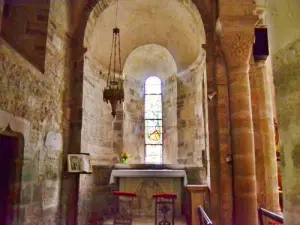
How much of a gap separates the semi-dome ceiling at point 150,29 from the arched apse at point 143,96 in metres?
0.32

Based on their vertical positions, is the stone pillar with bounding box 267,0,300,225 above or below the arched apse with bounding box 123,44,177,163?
below

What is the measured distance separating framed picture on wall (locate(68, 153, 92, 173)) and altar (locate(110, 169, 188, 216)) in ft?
3.22

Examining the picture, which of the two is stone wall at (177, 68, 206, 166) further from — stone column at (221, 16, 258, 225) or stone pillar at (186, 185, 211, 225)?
stone column at (221, 16, 258, 225)

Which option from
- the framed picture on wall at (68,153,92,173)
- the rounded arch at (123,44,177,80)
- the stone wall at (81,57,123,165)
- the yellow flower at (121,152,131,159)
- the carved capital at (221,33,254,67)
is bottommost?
the framed picture on wall at (68,153,92,173)

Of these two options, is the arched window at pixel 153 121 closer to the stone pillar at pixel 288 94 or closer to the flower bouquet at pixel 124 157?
the flower bouquet at pixel 124 157

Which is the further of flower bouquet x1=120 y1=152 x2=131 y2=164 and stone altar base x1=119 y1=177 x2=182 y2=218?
flower bouquet x1=120 y1=152 x2=131 y2=164

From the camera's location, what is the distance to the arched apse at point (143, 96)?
8.87 meters

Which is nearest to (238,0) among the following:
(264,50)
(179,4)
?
(264,50)

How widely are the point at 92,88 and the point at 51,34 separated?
2300mm

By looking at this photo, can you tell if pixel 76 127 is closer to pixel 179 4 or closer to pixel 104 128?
pixel 104 128

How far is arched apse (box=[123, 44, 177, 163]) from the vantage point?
8.87 metres

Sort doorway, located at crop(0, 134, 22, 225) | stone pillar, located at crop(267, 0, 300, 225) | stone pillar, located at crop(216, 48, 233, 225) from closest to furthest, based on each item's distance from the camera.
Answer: stone pillar, located at crop(267, 0, 300, 225)
doorway, located at crop(0, 134, 22, 225)
stone pillar, located at crop(216, 48, 233, 225)

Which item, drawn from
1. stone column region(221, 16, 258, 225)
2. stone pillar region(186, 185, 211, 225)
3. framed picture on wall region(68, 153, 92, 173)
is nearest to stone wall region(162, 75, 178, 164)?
stone pillar region(186, 185, 211, 225)

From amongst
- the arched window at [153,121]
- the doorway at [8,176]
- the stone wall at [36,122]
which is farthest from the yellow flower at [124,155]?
the doorway at [8,176]
